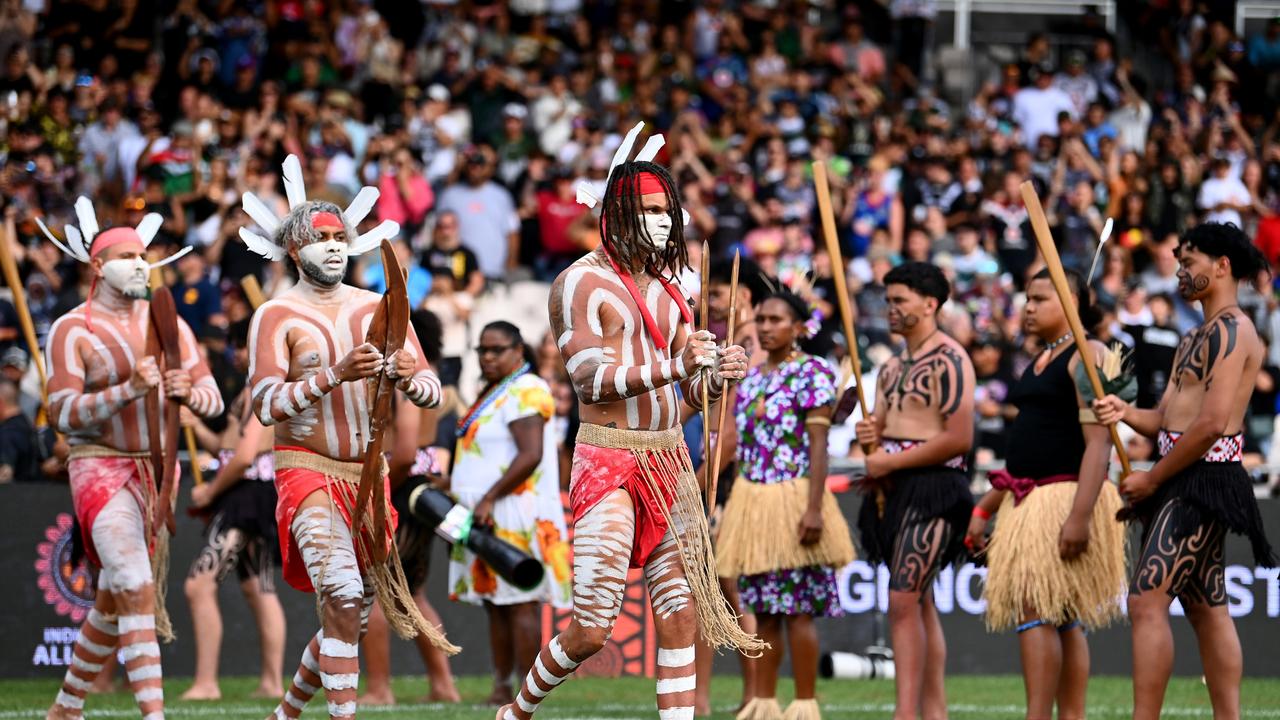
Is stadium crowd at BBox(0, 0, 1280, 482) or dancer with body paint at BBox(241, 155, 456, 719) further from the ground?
stadium crowd at BBox(0, 0, 1280, 482)

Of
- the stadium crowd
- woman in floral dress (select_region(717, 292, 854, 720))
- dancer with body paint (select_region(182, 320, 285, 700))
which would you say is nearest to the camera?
woman in floral dress (select_region(717, 292, 854, 720))

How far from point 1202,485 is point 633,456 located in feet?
7.71

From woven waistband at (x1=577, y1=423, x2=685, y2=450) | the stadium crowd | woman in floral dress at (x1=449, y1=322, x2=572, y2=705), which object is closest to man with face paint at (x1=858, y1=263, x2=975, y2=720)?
woven waistband at (x1=577, y1=423, x2=685, y2=450)

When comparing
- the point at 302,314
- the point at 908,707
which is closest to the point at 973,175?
the point at 908,707

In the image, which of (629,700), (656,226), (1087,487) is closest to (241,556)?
(629,700)

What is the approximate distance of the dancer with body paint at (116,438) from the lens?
24.3ft

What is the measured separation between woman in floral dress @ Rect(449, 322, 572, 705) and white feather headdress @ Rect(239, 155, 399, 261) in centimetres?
220

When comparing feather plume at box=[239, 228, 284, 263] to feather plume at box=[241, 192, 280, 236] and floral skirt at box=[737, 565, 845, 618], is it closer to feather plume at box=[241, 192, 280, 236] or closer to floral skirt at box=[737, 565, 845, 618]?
feather plume at box=[241, 192, 280, 236]

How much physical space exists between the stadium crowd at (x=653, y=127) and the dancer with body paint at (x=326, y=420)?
5.81 m

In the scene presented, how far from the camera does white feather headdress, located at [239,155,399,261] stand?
23.2 ft

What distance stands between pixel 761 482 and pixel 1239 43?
14049mm

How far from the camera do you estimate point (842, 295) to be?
8.42 m

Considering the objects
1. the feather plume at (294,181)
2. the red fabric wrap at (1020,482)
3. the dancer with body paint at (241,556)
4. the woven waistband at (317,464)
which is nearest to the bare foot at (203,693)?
the dancer with body paint at (241,556)

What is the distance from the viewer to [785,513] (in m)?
8.69
